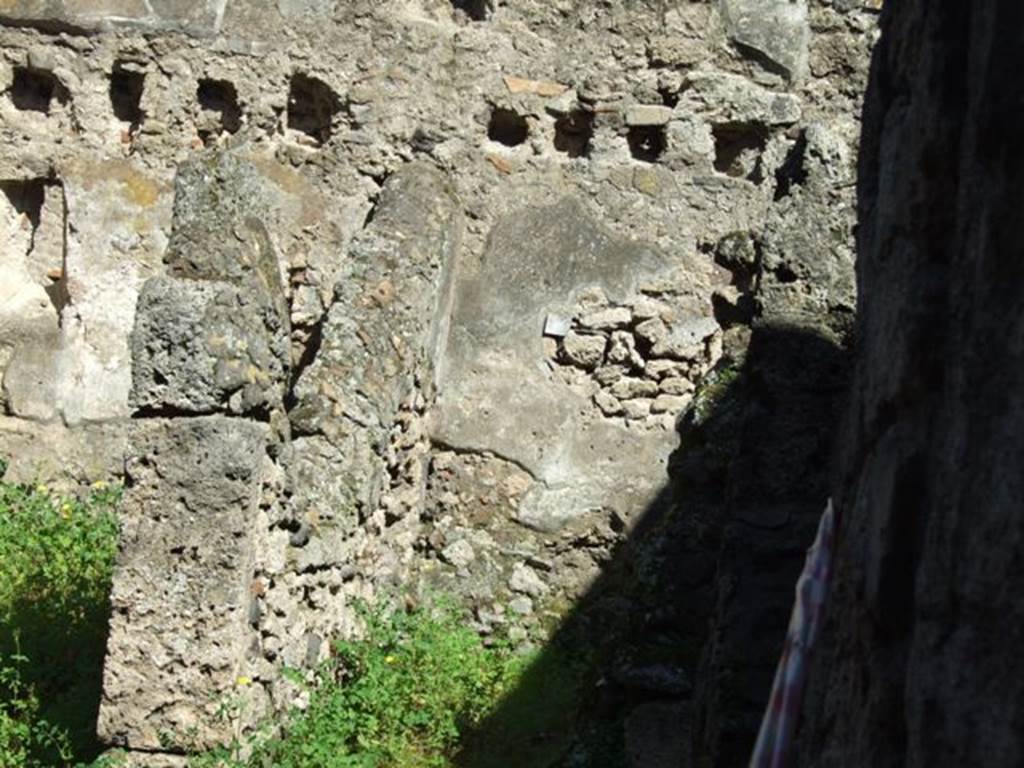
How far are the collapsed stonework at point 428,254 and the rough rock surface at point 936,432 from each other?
272 cm

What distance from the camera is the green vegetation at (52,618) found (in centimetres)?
521

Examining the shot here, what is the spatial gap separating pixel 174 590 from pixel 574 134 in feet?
10.3

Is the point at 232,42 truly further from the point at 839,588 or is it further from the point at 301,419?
the point at 839,588

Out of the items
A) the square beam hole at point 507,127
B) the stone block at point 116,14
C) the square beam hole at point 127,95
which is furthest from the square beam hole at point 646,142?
the square beam hole at point 127,95

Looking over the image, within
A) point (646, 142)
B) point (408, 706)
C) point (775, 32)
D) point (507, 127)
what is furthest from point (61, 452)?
point (775, 32)

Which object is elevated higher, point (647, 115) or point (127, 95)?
point (647, 115)

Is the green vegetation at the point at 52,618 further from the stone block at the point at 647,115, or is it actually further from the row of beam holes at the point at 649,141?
the stone block at the point at 647,115

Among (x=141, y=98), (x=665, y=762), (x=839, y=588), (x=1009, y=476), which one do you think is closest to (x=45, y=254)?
(x=141, y=98)

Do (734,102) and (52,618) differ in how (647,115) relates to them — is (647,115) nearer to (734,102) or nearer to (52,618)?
(734,102)

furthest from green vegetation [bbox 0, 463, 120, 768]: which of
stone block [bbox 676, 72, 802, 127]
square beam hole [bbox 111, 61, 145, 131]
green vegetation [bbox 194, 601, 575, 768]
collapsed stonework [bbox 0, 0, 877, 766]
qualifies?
stone block [bbox 676, 72, 802, 127]

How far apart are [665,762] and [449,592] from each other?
7.83ft

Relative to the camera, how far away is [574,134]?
7.19 meters

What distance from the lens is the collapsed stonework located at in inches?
213

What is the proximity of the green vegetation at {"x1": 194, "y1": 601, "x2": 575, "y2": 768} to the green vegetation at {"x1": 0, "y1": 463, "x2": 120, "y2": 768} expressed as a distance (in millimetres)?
662
